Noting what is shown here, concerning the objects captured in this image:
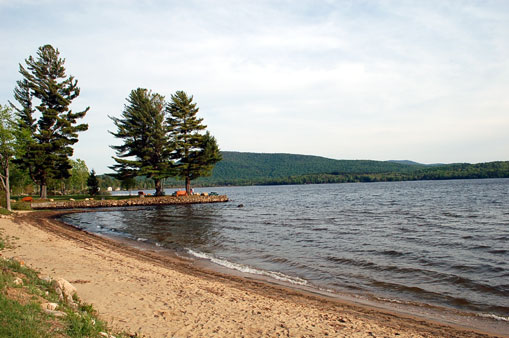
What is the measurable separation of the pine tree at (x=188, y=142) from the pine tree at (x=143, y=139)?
5.06 ft

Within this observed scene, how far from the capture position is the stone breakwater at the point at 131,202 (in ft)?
142

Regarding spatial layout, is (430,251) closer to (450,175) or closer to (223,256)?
(223,256)

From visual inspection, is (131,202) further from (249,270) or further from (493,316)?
(493,316)

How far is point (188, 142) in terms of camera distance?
5353 cm

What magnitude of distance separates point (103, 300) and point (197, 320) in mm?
2538

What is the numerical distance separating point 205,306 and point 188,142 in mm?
46608

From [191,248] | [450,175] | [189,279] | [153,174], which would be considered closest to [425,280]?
[189,279]

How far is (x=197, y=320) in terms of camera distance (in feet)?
24.3

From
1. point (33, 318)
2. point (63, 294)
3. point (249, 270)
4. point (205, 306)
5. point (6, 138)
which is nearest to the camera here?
point (33, 318)

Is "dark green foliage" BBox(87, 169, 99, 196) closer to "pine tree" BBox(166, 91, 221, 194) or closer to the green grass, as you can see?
"pine tree" BBox(166, 91, 221, 194)

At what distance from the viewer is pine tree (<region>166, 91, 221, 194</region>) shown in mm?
53125

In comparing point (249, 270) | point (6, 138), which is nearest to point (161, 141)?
point (6, 138)

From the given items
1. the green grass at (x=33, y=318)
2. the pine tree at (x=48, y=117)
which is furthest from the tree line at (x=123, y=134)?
the green grass at (x=33, y=318)

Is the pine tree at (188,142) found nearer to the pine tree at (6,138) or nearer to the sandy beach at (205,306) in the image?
the pine tree at (6,138)
